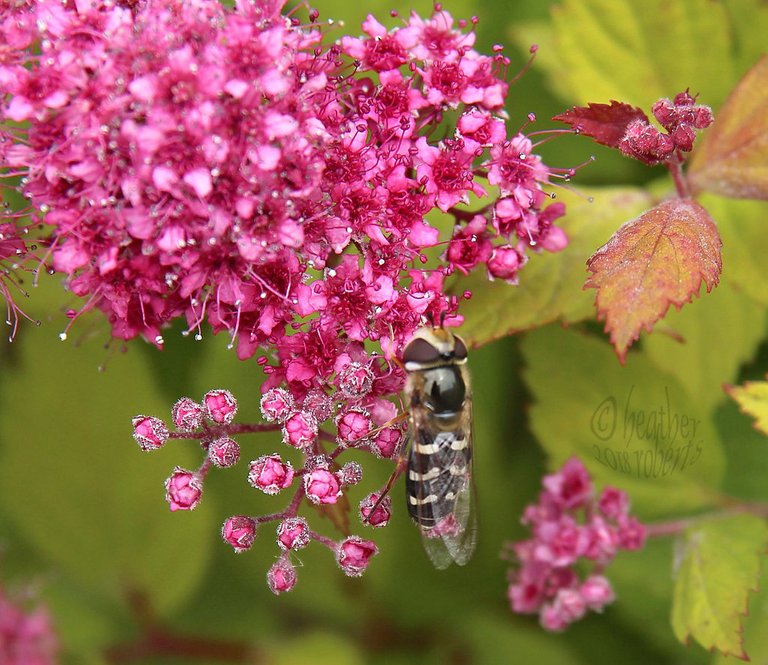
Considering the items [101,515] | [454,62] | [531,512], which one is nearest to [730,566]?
[531,512]

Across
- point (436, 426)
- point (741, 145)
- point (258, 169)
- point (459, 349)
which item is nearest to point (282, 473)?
point (436, 426)

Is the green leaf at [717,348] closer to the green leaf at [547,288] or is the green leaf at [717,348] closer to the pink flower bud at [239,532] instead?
the green leaf at [547,288]

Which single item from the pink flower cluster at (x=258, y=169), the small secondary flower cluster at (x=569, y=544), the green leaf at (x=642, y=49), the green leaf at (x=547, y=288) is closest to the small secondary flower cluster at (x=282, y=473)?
the pink flower cluster at (x=258, y=169)

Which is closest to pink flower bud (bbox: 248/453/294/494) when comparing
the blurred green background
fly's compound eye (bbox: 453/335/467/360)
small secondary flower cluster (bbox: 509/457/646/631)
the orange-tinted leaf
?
fly's compound eye (bbox: 453/335/467/360)

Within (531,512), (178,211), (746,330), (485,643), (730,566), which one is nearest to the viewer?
(178,211)

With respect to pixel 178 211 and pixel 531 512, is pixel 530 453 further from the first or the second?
pixel 178 211
